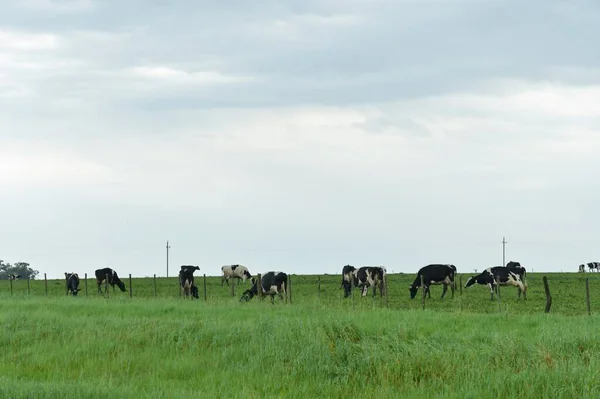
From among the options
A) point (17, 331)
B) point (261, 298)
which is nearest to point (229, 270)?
point (261, 298)

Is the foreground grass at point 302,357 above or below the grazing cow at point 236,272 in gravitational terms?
below

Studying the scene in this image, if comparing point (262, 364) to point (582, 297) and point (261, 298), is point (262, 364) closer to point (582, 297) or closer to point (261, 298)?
point (261, 298)

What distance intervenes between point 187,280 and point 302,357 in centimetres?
2955

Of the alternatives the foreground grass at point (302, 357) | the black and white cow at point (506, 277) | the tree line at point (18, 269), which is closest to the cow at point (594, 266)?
the black and white cow at point (506, 277)

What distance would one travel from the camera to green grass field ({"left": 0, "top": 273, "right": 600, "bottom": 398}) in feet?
40.7

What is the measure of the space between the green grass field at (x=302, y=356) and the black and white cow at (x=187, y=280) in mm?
19542

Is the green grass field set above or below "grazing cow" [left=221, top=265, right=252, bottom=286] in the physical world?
below

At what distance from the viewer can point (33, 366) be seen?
15930mm

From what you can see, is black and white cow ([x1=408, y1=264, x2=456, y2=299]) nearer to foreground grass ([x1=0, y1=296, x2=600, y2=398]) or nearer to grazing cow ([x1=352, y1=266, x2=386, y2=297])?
grazing cow ([x1=352, y1=266, x2=386, y2=297])

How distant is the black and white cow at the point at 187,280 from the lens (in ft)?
144

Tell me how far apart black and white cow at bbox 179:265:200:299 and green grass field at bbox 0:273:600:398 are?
1954 centimetres

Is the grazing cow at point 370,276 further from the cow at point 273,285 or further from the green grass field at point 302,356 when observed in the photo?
the green grass field at point 302,356

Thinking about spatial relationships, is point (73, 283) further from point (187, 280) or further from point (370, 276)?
point (370, 276)

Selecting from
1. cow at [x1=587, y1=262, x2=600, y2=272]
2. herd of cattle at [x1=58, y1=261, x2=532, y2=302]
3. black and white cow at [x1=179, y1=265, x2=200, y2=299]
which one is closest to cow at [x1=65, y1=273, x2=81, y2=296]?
herd of cattle at [x1=58, y1=261, x2=532, y2=302]
